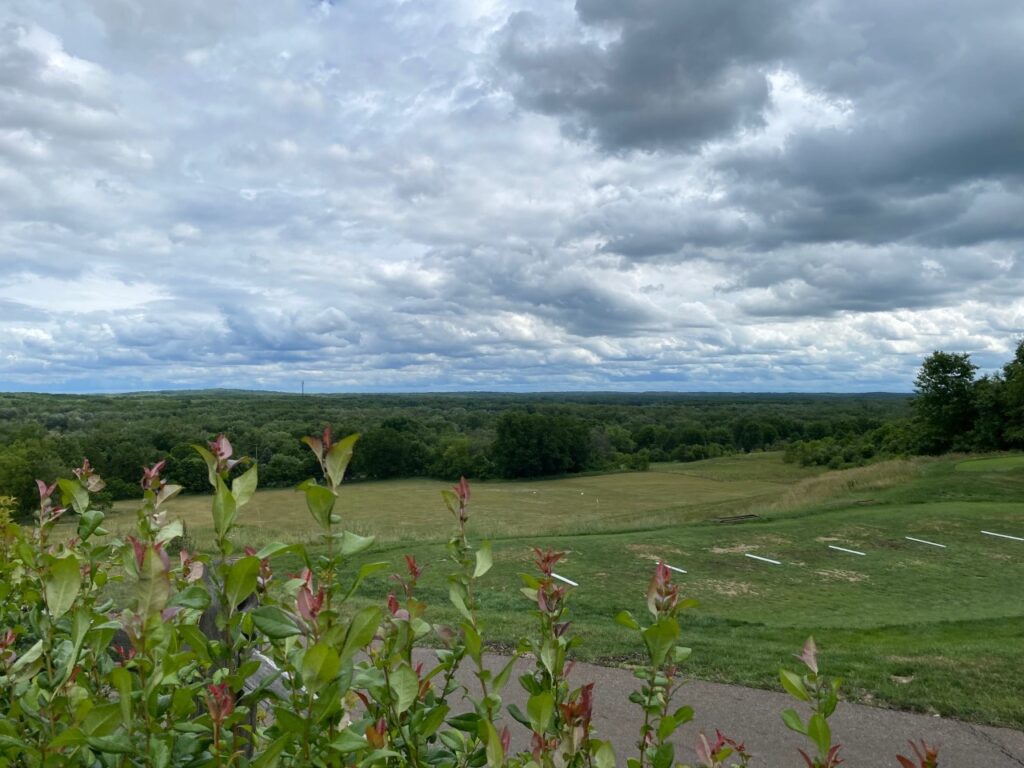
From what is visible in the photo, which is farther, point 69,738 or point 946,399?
point 946,399

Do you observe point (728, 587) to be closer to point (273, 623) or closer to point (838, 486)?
point (273, 623)

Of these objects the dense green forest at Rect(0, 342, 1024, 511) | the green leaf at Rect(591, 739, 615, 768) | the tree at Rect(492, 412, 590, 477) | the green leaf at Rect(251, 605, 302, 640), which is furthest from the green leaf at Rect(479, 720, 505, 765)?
the tree at Rect(492, 412, 590, 477)

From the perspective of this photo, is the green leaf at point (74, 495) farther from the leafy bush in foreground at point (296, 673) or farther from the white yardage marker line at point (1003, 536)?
the white yardage marker line at point (1003, 536)

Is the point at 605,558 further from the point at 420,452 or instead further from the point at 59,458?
the point at 420,452

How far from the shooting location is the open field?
7184 mm

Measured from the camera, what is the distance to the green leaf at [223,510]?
1.18 meters

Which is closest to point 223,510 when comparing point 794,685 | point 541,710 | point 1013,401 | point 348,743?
point 348,743

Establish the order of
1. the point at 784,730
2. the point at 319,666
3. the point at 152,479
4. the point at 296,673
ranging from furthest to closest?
the point at 784,730 → the point at 152,479 → the point at 296,673 → the point at 319,666

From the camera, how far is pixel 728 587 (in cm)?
1365

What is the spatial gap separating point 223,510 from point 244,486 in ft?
0.24

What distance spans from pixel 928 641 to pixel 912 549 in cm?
805

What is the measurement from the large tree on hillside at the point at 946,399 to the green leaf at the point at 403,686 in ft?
197

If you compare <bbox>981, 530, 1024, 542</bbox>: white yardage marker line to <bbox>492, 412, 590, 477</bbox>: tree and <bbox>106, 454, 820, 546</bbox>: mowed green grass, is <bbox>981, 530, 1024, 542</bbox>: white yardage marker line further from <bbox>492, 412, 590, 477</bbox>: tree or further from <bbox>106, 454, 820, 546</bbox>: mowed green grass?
<bbox>492, 412, 590, 477</bbox>: tree

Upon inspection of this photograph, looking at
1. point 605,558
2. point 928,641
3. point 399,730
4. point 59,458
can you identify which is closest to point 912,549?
point 605,558
